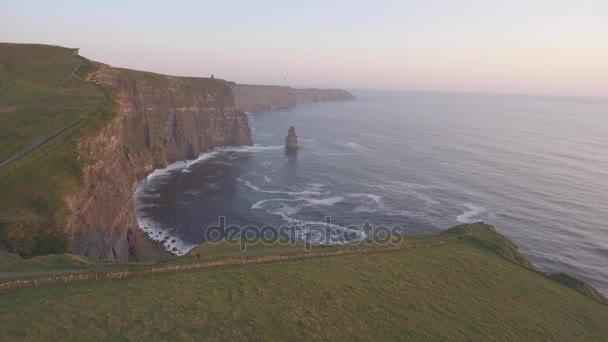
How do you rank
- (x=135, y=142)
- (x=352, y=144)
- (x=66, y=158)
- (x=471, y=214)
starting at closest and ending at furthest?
(x=66, y=158)
(x=471, y=214)
(x=135, y=142)
(x=352, y=144)

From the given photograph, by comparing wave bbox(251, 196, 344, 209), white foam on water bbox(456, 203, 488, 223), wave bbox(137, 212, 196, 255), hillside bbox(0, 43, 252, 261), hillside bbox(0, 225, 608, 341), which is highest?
hillside bbox(0, 43, 252, 261)

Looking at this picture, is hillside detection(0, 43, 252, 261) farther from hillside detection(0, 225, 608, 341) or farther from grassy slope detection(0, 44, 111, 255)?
hillside detection(0, 225, 608, 341)

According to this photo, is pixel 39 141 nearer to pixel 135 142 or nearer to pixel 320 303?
pixel 320 303

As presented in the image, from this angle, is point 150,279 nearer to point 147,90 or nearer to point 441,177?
point 441,177

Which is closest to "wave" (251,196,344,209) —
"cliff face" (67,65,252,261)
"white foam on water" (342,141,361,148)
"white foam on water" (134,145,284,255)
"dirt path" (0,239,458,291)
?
"white foam on water" (134,145,284,255)

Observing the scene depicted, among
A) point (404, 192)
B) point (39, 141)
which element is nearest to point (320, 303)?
point (39, 141)
